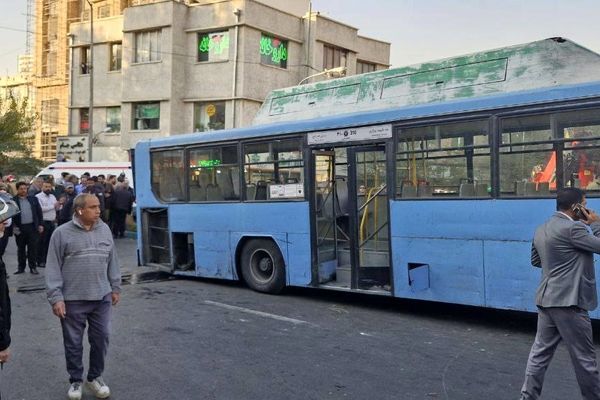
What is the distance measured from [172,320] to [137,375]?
2257mm

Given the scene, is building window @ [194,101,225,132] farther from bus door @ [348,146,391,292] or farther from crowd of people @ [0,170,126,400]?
crowd of people @ [0,170,126,400]

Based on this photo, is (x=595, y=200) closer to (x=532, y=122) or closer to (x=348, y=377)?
(x=532, y=122)

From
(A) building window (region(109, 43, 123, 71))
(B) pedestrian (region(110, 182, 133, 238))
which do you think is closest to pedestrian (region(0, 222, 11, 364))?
(B) pedestrian (region(110, 182, 133, 238))

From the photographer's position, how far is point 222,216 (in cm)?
1016

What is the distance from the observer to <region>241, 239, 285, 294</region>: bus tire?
945 cm

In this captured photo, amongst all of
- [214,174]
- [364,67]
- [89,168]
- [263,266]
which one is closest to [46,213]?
[214,174]

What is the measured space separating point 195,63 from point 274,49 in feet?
14.3

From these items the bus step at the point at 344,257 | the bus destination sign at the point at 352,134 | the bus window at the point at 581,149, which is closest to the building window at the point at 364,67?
the bus destination sign at the point at 352,134

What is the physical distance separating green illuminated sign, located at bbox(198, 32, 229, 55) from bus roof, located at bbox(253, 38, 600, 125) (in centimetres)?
2154

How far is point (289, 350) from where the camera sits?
623cm

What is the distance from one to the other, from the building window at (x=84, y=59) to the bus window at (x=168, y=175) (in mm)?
27910

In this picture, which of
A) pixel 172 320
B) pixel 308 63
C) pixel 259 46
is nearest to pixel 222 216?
pixel 172 320

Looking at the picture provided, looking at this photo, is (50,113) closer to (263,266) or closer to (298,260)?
(263,266)

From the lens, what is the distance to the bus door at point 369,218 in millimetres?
8164
